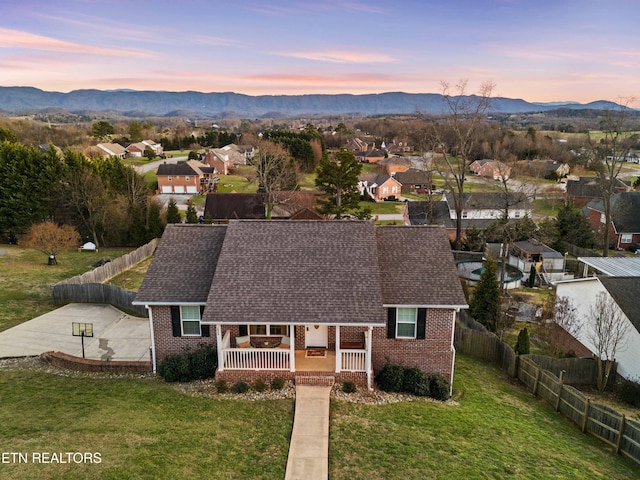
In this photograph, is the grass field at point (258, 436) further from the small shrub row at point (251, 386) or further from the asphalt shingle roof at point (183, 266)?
the asphalt shingle roof at point (183, 266)

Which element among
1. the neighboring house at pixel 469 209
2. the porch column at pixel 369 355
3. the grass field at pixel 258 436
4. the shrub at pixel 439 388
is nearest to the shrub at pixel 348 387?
the porch column at pixel 369 355

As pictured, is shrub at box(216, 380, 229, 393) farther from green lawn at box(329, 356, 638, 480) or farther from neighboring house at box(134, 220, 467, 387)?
green lawn at box(329, 356, 638, 480)

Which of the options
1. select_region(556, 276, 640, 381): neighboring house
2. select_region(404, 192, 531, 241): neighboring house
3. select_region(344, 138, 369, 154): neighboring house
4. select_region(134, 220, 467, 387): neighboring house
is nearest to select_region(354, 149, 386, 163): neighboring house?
select_region(344, 138, 369, 154): neighboring house

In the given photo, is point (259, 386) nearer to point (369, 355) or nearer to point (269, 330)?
point (269, 330)

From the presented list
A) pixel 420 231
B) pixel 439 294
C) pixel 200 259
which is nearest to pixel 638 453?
pixel 439 294

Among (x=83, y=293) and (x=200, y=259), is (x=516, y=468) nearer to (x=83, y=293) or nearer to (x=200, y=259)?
(x=200, y=259)
